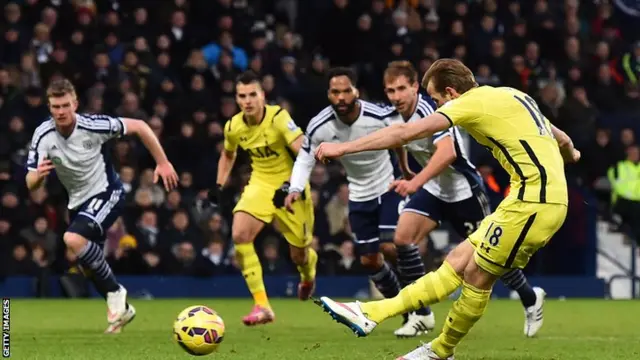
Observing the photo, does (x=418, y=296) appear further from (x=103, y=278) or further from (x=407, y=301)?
(x=103, y=278)

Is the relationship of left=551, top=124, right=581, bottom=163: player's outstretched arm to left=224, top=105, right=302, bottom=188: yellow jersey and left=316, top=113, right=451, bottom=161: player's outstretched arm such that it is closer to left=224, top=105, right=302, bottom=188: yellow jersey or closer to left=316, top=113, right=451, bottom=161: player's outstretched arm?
left=316, top=113, right=451, bottom=161: player's outstretched arm

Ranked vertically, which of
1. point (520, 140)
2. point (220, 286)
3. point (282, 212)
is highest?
point (520, 140)

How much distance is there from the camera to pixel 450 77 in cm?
846

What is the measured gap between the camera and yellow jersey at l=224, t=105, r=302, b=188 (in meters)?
13.3

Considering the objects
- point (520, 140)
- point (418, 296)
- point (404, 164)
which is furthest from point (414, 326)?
point (520, 140)

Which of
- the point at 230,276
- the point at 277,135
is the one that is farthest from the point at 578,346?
the point at 230,276

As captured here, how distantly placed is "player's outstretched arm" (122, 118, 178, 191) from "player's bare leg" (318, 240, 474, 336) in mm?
3856

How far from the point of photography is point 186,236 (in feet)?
63.9

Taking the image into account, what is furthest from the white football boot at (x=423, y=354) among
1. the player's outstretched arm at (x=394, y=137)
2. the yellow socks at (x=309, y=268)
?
the yellow socks at (x=309, y=268)

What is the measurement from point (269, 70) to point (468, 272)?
13.6 meters

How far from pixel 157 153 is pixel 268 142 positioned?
5.02 ft

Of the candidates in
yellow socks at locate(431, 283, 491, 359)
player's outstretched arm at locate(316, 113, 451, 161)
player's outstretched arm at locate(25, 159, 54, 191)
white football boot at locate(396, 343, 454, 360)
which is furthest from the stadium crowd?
player's outstretched arm at locate(316, 113, 451, 161)

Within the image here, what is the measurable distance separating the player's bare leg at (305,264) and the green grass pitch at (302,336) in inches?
14.2

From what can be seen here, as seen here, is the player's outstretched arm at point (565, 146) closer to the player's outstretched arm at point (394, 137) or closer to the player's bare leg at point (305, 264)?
the player's outstretched arm at point (394, 137)
